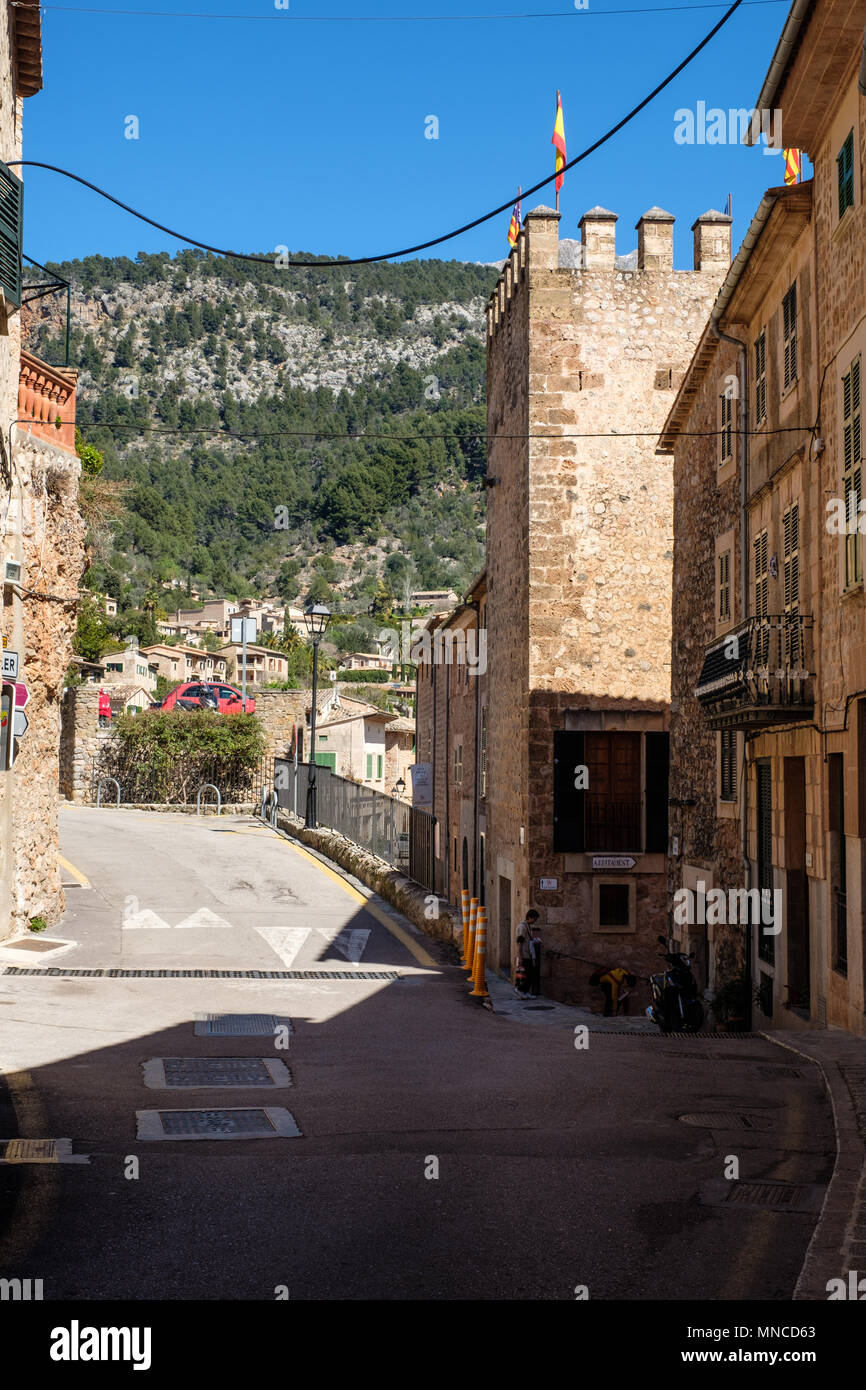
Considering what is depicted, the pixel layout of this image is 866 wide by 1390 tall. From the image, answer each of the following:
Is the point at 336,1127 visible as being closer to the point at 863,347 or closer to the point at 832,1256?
the point at 832,1256

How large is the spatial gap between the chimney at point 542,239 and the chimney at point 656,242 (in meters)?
1.67

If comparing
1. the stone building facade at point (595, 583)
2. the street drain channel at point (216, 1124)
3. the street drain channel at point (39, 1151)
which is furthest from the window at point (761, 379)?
the street drain channel at point (39, 1151)

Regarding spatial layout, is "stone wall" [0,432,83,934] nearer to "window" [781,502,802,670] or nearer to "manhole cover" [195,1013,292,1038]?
"manhole cover" [195,1013,292,1038]

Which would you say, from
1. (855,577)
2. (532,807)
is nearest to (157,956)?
(532,807)

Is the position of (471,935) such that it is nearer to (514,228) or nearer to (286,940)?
(286,940)

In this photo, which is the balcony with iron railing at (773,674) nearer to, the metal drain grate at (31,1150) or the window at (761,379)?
the window at (761,379)

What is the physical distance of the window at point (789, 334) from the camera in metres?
14.5

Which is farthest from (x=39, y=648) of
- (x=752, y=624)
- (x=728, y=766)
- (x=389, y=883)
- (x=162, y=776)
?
(x=162, y=776)

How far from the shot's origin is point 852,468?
476 inches

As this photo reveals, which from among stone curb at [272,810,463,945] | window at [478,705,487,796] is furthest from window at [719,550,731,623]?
window at [478,705,487,796]

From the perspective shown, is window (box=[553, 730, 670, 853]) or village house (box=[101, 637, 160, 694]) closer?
window (box=[553, 730, 670, 853])

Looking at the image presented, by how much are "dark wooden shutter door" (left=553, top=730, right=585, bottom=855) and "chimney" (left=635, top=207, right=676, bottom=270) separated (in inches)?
346

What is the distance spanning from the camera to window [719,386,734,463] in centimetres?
1747
